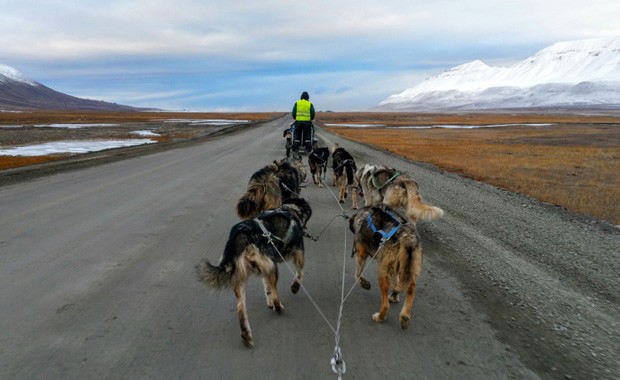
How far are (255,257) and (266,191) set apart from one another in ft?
9.04

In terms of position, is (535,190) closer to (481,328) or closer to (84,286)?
(481,328)

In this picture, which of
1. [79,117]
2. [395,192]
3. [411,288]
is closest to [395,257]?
[411,288]

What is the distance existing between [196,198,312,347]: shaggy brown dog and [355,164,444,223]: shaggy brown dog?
1793mm

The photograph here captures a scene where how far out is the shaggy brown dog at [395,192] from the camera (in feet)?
19.4

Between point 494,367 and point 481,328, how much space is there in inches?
24.5

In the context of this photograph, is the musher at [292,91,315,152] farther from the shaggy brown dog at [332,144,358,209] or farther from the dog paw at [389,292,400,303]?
the dog paw at [389,292,400,303]

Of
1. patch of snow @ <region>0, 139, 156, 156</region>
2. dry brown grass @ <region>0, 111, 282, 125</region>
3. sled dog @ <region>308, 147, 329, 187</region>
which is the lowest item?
dry brown grass @ <region>0, 111, 282, 125</region>

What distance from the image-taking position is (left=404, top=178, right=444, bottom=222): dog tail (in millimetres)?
5705

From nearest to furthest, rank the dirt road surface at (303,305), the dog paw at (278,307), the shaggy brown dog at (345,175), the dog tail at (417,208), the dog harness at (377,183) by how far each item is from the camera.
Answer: the dirt road surface at (303,305), the dog paw at (278,307), the dog tail at (417,208), the dog harness at (377,183), the shaggy brown dog at (345,175)

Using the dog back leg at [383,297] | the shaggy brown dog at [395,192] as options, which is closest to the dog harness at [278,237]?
the dog back leg at [383,297]

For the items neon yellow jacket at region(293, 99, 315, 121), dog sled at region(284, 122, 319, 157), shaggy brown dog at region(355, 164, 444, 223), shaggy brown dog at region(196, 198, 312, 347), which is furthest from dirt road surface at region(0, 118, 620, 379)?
dog sled at region(284, 122, 319, 157)

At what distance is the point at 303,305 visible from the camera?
4270 mm

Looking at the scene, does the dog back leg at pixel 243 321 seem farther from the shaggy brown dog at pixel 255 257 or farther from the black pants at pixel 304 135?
the black pants at pixel 304 135

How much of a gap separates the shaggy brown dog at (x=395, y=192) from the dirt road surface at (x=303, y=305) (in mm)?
647
